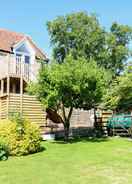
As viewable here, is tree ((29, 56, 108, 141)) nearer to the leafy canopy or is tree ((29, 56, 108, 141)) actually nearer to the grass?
the leafy canopy

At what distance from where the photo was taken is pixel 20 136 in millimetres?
16641

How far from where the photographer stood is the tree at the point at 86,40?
132ft

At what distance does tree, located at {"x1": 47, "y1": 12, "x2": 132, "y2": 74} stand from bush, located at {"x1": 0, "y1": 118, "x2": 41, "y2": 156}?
77.0 feet

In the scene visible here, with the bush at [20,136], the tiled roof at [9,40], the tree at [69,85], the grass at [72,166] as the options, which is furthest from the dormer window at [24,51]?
the grass at [72,166]

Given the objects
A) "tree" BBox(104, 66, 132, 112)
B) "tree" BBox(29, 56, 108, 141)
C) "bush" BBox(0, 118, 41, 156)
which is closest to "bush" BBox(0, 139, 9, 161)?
"bush" BBox(0, 118, 41, 156)

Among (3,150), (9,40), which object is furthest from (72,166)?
(9,40)

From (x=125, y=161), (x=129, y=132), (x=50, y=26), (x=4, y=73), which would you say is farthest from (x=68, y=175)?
(x=50, y=26)

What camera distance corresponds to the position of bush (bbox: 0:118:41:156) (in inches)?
635

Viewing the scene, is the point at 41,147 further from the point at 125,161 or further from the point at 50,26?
the point at 50,26

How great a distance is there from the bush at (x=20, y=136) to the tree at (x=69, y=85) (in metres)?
3.62

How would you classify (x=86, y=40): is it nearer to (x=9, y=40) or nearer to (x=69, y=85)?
(x=9, y=40)

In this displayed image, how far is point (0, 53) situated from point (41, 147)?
13.3 meters

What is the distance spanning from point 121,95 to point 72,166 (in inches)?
587

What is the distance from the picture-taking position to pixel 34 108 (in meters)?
24.5
